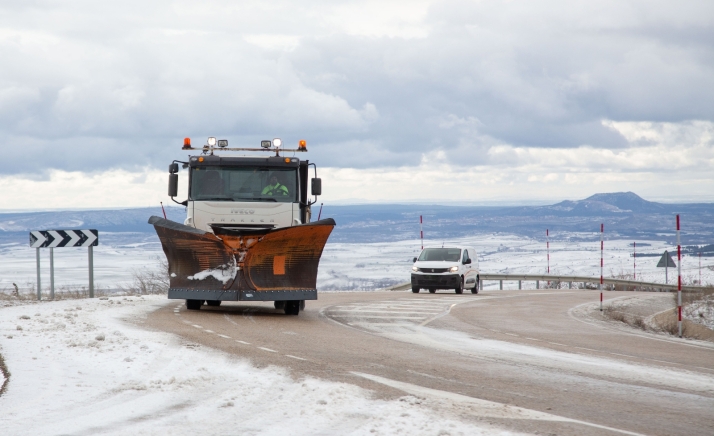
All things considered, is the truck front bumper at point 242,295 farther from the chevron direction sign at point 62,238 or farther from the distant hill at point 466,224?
the distant hill at point 466,224

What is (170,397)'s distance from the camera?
863 cm

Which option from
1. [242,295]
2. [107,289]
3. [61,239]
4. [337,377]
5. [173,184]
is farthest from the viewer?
[107,289]

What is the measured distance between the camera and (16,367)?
1023 centimetres

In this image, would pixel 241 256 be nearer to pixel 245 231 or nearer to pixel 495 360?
pixel 245 231

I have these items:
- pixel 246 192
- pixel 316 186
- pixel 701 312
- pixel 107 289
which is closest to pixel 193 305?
pixel 246 192

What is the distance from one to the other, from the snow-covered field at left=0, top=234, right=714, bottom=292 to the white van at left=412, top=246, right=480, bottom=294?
101ft

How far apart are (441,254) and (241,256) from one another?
15557 millimetres

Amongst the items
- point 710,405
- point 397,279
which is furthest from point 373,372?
point 397,279

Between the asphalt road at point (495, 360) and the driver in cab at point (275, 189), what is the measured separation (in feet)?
7.81

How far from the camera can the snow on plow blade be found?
685 inches

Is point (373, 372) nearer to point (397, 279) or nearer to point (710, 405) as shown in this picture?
point (710, 405)

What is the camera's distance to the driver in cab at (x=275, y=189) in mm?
18625

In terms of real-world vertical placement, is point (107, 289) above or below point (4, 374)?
below

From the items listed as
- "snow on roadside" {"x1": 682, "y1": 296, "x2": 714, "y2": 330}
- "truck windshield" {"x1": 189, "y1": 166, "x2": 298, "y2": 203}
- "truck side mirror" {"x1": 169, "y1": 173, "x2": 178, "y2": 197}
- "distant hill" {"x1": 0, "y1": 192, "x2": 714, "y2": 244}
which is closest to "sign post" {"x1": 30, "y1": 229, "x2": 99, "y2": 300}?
"truck side mirror" {"x1": 169, "y1": 173, "x2": 178, "y2": 197}
